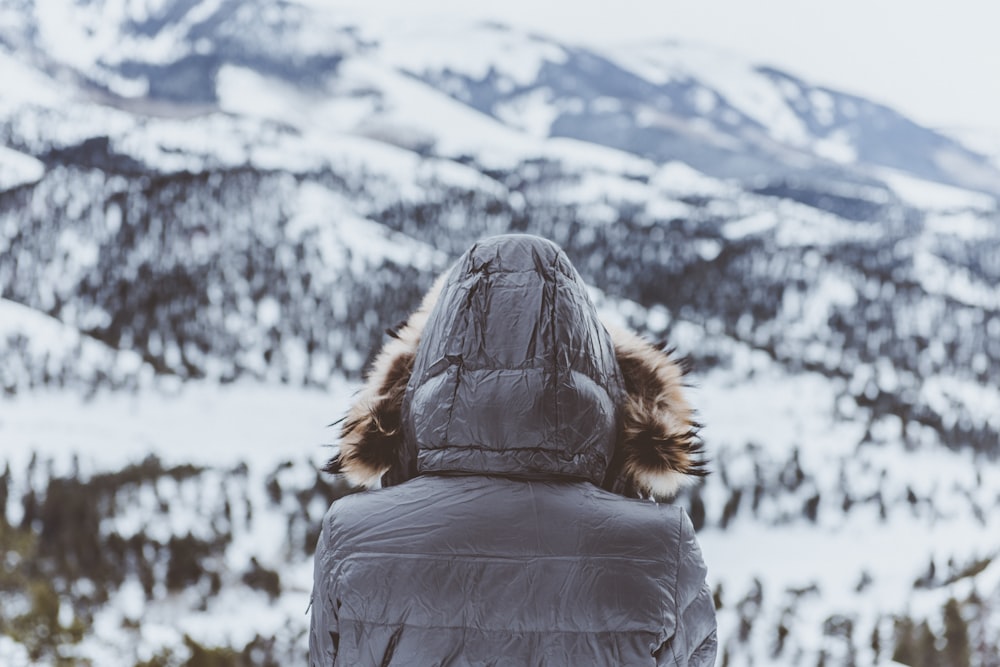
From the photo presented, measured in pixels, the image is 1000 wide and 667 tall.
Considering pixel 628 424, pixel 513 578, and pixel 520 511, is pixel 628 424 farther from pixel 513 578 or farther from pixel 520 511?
pixel 513 578

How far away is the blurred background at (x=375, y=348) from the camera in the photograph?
15.6 m

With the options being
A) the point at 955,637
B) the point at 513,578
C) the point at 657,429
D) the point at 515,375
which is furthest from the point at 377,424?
the point at 955,637

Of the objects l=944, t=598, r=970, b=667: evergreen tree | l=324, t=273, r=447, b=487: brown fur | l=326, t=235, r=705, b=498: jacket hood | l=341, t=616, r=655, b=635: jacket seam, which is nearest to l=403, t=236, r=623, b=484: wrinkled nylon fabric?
l=326, t=235, r=705, b=498: jacket hood

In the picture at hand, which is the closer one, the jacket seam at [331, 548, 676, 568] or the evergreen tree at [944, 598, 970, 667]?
the jacket seam at [331, 548, 676, 568]

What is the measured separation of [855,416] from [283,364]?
85.1 feet

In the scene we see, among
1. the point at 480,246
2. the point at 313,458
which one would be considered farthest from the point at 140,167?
the point at 480,246

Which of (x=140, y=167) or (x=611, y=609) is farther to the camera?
(x=140, y=167)

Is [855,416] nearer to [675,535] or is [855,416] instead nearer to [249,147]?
[675,535]

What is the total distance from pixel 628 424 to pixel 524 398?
31cm

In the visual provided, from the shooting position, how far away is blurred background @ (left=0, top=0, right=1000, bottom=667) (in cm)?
1561

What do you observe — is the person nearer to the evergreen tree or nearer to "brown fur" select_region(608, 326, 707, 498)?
"brown fur" select_region(608, 326, 707, 498)

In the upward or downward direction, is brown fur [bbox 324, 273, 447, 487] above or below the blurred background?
above

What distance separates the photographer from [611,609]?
177cm

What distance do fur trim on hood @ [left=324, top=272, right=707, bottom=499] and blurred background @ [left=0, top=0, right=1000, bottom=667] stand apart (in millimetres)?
202
